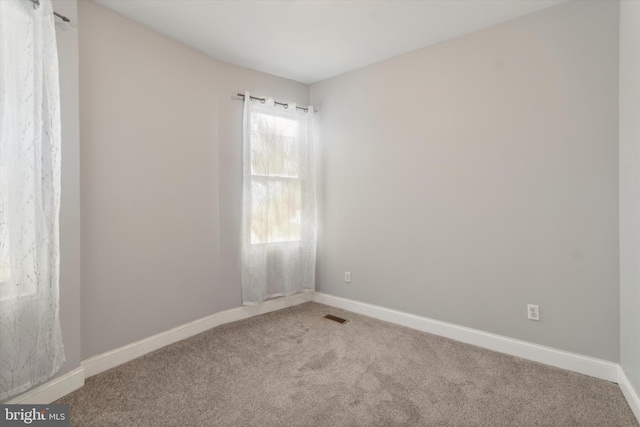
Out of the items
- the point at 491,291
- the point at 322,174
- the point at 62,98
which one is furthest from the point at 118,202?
the point at 491,291

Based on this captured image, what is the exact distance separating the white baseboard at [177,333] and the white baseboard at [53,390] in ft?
0.39

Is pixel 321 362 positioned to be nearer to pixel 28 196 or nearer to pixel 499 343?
pixel 499 343

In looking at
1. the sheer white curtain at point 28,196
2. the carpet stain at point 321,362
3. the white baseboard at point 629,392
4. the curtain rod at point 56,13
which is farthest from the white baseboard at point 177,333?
the white baseboard at point 629,392

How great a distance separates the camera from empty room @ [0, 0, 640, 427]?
68.9 inches

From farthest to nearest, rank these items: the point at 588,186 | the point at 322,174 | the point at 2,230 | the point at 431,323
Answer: the point at 322,174, the point at 431,323, the point at 588,186, the point at 2,230

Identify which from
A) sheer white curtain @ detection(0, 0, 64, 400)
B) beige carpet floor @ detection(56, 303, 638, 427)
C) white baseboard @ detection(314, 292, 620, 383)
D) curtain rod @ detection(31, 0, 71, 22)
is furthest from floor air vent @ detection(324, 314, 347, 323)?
curtain rod @ detection(31, 0, 71, 22)

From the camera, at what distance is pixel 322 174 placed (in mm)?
3684

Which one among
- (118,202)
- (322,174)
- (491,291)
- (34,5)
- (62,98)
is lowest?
(491,291)

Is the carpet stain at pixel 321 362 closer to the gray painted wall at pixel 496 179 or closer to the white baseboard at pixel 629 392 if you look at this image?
the gray painted wall at pixel 496 179

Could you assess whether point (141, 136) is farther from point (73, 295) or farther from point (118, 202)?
point (73, 295)

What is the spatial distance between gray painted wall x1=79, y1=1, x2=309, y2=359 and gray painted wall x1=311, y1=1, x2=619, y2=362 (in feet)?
4.33

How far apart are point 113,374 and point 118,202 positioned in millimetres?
1209

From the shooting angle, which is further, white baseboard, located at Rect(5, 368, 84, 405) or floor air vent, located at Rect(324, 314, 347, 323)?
floor air vent, located at Rect(324, 314, 347, 323)

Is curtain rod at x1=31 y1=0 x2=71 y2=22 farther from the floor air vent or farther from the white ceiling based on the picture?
the floor air vent
